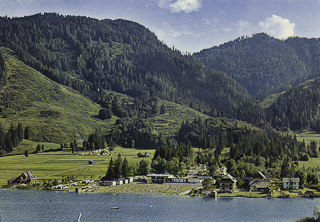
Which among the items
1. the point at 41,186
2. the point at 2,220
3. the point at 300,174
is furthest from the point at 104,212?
the point at 300,174

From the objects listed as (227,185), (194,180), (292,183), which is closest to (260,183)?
(292,183)

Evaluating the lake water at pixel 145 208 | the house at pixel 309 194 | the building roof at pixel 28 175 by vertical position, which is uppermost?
the building roof at pixel 28 175

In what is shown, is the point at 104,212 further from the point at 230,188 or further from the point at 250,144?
the point at 250,144

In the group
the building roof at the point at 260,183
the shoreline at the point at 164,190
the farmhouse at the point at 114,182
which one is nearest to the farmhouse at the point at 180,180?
the shoreline at the point at 164,190

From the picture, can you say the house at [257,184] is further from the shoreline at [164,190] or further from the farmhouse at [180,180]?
the farmhouse at [180,180]

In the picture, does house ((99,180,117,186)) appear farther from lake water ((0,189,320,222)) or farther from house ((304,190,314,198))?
house ((304,190,314,198))
